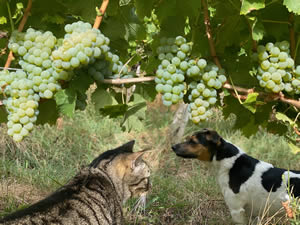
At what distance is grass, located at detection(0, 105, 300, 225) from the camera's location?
→ 4438 mm

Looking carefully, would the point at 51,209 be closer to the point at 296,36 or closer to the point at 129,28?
Answer: the point at 129,28

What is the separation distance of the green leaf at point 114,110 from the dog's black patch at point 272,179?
8.45ft

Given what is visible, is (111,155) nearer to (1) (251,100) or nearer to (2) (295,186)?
(1) (251,100)

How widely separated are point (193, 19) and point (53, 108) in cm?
79

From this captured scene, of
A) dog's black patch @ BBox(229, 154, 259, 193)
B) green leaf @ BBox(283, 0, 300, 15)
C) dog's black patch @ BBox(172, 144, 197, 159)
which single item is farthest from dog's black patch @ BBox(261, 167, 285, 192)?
green leaf @ BBox(283, 0, 300, 15)

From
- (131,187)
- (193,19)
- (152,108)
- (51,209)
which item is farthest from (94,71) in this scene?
(152,108)

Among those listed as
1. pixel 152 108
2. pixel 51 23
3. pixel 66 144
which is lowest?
pixel 66 144

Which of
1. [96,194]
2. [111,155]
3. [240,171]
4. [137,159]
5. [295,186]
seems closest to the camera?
[96,194]

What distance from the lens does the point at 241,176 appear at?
4414 mm

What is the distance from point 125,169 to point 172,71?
135 centimetres

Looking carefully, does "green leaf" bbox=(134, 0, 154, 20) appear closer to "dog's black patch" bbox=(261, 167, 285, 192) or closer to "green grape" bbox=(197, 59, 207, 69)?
"green grape" bbox=(197, 59, 207, 69)

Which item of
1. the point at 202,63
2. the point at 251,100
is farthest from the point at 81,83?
the point at 251,100

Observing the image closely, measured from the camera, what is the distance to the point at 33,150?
19.3 ft

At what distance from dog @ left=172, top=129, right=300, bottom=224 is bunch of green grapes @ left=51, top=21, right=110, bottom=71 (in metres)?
2.80
